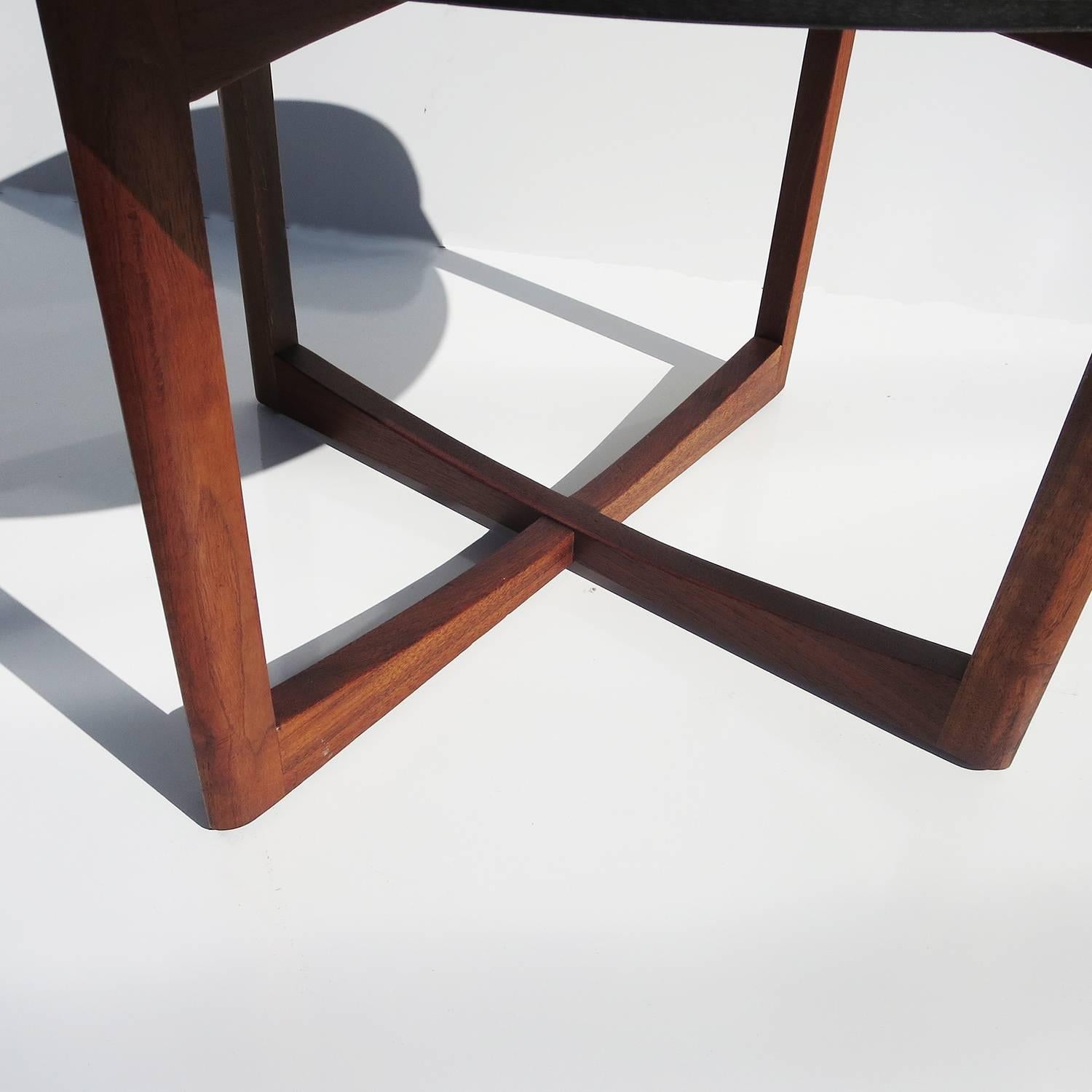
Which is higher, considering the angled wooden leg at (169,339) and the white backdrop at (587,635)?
the angled wooden leg at (169,339)

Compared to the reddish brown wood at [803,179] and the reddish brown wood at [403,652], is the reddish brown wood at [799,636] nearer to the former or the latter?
the reddish brown wood at [403,652]

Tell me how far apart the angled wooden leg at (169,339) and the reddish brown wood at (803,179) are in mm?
801

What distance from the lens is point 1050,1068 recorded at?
75 cm

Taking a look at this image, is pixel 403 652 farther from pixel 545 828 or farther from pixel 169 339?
pixel 169 339

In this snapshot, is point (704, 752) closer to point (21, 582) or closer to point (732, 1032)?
point (732, 1032)

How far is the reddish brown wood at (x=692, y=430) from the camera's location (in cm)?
122

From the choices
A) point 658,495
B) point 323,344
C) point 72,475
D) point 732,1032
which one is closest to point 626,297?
point 323,344

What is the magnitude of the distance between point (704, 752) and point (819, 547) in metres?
0.35

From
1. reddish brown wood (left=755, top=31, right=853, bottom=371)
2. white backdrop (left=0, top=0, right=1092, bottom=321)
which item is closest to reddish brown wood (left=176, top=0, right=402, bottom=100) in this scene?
reddish brown wood (left=755, top=31, right=853, bottom=371)

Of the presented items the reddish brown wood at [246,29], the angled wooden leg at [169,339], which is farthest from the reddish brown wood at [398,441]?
the reddish brown wood at [246,29]

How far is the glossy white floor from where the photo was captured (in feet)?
2.48

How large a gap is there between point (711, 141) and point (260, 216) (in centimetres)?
82

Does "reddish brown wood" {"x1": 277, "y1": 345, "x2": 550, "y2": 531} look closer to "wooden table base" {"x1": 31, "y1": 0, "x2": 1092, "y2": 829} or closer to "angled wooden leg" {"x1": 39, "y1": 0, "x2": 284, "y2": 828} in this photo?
"wooden table base" {"x1": 31, "y1": 0, "x2": 1092, "y2": 829}

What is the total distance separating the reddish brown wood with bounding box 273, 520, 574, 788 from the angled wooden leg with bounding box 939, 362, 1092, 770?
393mm
